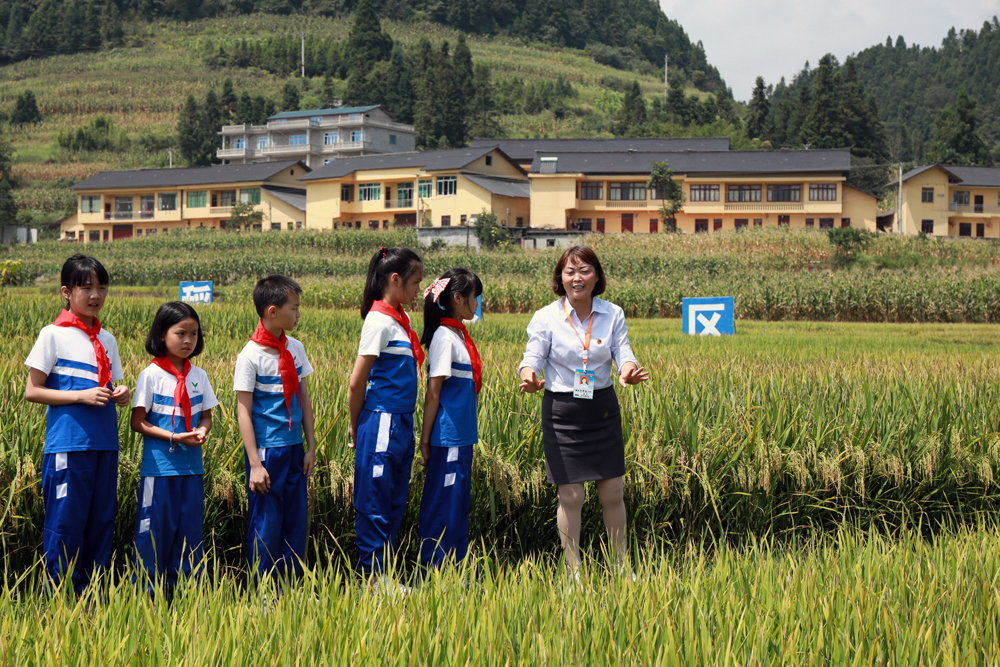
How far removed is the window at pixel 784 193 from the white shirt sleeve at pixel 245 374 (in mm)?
53252

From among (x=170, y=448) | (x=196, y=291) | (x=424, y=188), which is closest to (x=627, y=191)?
(x=424, y=188)

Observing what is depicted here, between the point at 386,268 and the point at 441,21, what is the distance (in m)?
158

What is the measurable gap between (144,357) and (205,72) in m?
120

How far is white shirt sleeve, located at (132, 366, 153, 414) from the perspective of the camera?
13.6 feet

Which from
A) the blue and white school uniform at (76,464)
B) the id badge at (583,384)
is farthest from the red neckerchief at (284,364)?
the id badge at (583,384)

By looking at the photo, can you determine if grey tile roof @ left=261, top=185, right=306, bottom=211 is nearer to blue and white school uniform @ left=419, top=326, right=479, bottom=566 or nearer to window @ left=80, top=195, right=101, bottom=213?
window @ left=80, top=195, right=101, bottom=213

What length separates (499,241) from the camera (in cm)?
4691

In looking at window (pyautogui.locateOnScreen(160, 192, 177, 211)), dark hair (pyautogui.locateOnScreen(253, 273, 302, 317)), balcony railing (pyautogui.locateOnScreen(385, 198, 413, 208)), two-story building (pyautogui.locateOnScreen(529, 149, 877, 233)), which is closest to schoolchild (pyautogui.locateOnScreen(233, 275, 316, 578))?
dark hair (pyautogui.locateOnScreen(253, 273, 302, 317))

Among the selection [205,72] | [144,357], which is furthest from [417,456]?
[205,72]

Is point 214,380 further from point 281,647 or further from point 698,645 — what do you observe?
point 698,645

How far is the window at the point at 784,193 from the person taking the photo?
52.9 m

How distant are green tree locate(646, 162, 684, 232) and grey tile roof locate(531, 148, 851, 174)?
243 cm

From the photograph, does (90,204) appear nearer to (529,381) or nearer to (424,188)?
(424,188)

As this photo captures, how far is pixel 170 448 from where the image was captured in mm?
4156
